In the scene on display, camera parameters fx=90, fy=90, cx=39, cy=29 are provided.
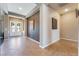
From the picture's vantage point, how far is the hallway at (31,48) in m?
1.98

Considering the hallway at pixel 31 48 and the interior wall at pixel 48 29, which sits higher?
the interior wall at pixel 48 29

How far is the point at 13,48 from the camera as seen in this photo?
212 centimetres

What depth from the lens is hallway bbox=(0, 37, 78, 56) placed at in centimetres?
198

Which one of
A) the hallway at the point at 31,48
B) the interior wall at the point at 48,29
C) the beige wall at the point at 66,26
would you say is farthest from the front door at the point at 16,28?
the beige wall at the point at 66,26

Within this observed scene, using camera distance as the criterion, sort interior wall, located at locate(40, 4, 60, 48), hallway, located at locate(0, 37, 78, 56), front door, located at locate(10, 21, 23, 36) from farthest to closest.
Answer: interior wall, located at locate(40, 4, 60, 48) → front door, located at locate(10, 21, 23, 36) → hallway, located at locate(0, 37, 78, 56)

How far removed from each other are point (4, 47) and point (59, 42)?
1515mm

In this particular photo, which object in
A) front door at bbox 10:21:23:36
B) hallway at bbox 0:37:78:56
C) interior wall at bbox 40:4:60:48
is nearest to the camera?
hallway at bbox 0:37:78:56

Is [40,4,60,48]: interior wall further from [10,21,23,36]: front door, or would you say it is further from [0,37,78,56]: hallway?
[10,21,23,36]: front door

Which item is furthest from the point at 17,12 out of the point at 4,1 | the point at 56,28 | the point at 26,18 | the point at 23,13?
the point at 56,28

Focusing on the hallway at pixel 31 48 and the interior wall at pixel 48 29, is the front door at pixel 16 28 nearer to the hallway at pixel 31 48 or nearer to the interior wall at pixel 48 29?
the hallway at pixel 31 48

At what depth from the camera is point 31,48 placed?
7.89 ft

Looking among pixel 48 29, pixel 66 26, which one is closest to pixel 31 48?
pixel 48 29

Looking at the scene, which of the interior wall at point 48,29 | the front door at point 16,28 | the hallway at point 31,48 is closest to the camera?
the hallway at point 31,48

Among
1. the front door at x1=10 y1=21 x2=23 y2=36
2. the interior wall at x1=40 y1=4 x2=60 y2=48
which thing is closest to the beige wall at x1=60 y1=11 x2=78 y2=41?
the interior wall at x1=40 y1=4 x2=60 y2=48
